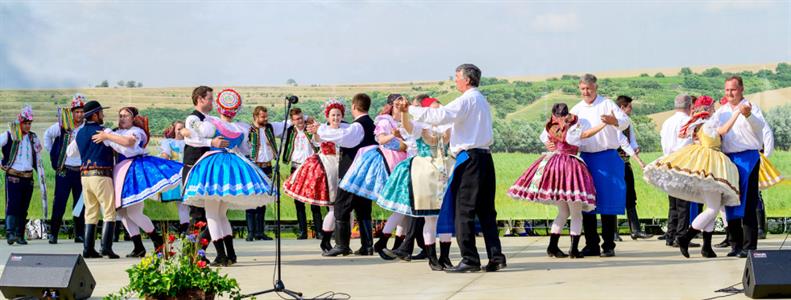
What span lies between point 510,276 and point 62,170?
6.16 m

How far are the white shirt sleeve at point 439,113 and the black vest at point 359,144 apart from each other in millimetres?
1884

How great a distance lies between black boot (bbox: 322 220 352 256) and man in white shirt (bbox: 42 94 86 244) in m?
3.51

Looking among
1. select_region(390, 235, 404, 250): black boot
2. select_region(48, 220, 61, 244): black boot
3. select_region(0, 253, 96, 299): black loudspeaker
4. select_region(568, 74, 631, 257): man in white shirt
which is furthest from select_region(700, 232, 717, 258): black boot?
select_region(48, 220, 61, 244): black boot

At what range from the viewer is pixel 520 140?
12945 millimetres

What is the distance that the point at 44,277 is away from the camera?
6504 millimetres

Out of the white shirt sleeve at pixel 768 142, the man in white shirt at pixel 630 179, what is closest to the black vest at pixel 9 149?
the man in white shirt at pixel 630 179

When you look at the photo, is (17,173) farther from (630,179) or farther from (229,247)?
(630,179)

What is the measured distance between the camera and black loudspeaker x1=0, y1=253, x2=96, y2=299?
6445 millimetres

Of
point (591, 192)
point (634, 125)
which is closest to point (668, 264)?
point (591, 192)

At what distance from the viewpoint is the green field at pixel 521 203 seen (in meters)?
12.4

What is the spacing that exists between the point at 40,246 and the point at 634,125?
6.14 m

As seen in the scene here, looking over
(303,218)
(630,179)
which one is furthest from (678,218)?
(303,218)

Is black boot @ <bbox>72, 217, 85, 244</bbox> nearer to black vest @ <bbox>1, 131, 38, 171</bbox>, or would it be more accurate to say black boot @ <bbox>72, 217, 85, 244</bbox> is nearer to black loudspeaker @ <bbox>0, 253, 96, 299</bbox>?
black vest @ <bbox>1, 131, 38, 171</bbox>

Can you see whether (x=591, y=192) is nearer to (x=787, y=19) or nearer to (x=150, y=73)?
(x=787, y=19)
